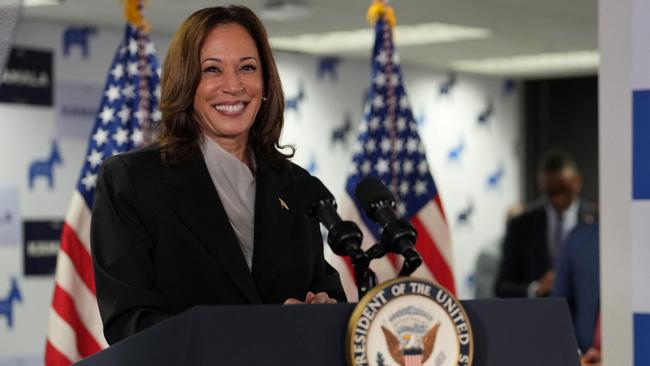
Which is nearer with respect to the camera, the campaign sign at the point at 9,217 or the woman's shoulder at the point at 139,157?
the woman's shoulder at the point at 139,157

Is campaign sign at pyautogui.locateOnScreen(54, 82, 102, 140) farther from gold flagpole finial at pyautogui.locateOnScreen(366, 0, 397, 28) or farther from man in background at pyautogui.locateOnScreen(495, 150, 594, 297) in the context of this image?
gold flagpole finial at pyautogui.locateOnScreen(366, 0, 397, 28)

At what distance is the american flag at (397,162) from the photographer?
425 centimetres

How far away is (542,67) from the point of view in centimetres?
1107

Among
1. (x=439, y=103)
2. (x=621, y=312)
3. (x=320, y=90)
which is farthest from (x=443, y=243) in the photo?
(x=439, y=103)

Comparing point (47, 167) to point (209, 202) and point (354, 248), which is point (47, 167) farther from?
point (354, 248)

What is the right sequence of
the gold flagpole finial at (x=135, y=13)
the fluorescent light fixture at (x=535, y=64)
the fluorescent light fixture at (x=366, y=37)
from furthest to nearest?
1. the fluorescent light fixture at (x=535, y=64)
2. the fluorescent light fixture at (x=366, y=37)
3. the gold flagpole finial at (x=135, y=13)

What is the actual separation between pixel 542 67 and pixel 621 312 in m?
9.04

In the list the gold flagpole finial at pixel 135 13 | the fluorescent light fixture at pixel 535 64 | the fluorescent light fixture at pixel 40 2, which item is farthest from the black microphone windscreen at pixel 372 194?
the fluorescent light fixture at pixel 535 64

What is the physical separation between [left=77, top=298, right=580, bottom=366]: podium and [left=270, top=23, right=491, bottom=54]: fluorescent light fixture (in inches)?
270

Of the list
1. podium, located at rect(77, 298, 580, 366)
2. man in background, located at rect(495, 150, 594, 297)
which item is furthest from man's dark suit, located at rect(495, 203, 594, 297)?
podium, located at rect(77, 298, 580, 366)

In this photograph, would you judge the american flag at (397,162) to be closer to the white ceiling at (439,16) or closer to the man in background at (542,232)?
the man in background at (542,232)

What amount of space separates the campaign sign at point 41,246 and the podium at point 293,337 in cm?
630

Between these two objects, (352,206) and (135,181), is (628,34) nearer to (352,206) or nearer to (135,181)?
(135,181)

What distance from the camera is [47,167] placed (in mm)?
7680
